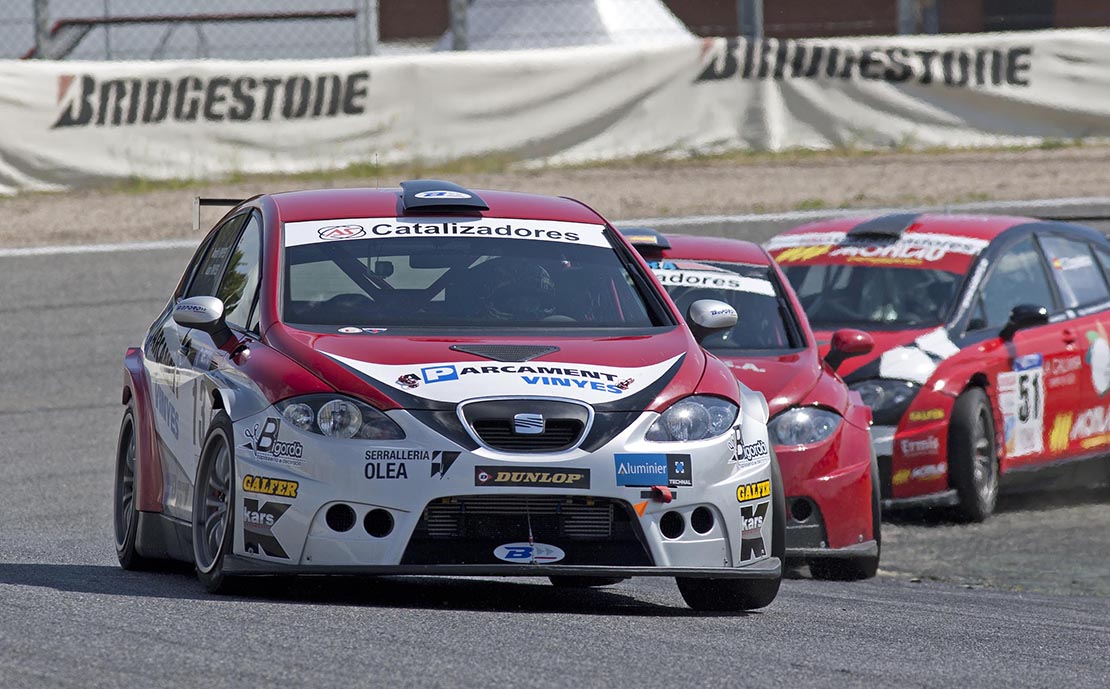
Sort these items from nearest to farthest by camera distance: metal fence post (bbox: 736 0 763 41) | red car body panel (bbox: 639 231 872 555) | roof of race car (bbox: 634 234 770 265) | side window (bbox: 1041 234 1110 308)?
red car body panel (bbox: 639 231 872 555)
roof of race car (bbox: 634 234 770 265)
side window (bbox: 1041 234 1110 308)
metal fence post (bbox: 736 0 763 41)

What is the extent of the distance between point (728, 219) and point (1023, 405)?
5670 mm

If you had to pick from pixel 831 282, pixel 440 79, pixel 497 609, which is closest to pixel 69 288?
pixel 440 79

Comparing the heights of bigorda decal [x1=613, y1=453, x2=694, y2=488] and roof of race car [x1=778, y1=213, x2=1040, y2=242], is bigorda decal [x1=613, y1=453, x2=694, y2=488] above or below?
above

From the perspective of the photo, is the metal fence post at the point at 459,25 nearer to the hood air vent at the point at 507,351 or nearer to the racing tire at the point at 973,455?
the racing tire at the point at 973,455

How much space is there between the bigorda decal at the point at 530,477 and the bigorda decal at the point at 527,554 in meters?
0.20

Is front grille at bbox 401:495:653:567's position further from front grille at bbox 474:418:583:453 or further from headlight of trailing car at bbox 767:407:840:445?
headlight of trailing car at bbox 767:407:840:445

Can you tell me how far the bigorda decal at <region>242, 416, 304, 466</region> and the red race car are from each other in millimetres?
2887

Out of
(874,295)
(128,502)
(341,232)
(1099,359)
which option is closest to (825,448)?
(341,232)

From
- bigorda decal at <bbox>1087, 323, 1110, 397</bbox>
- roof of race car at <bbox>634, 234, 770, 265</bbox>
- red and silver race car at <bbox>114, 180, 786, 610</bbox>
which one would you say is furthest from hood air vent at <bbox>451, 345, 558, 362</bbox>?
bigorda decal at <bbox>1087, 323, 1110, 397</bbox>

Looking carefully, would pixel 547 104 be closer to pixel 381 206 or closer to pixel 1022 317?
pixel 1022 317

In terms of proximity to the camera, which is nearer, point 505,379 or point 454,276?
point 505,379

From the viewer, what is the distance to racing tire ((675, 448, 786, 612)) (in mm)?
6793

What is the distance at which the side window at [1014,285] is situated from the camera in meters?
11.3

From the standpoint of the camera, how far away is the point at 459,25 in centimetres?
1886
